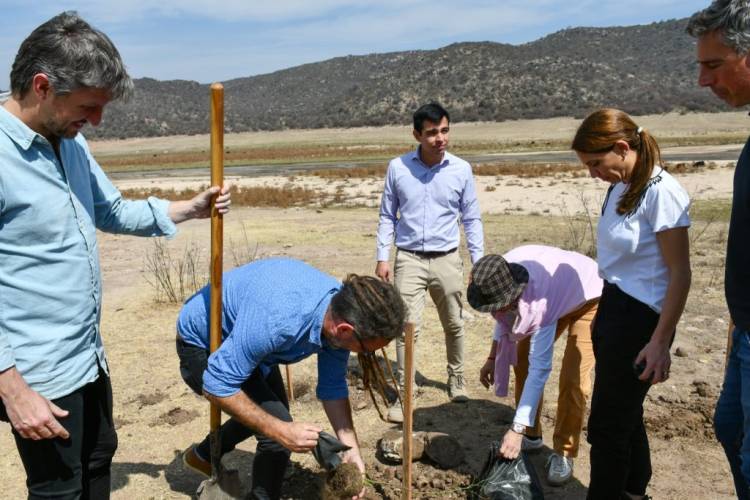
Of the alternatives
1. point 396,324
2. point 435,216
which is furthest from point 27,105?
point 435,216

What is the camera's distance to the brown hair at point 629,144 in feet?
8.18

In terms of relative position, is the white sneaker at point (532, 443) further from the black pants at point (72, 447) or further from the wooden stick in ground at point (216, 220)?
the black pants at point (72, 447)

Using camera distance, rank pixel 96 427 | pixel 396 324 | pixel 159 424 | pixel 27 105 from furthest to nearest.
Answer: pixel 159 424 < pixel 96 427 < pixel 396 324 < pixel 27 105

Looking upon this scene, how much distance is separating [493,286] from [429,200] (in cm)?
168

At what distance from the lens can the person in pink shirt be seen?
113 inches

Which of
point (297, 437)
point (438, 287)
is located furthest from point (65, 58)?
point (438, 287)

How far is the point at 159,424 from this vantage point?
4277mm

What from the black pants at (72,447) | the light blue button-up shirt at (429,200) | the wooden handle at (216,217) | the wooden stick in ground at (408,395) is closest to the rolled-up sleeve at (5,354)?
the black pants at (72,447)

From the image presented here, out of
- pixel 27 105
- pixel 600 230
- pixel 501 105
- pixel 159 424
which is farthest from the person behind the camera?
pixel 501 105

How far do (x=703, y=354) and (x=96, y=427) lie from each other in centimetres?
430

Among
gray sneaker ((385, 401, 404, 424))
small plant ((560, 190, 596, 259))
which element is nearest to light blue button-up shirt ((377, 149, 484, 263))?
gray sneaker ((385, 401, 404, 424))

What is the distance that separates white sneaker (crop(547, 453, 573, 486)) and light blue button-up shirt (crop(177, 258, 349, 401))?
4.68 feet

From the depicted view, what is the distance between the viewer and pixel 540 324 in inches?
119

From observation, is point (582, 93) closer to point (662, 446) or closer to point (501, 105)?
point (501, 105)
